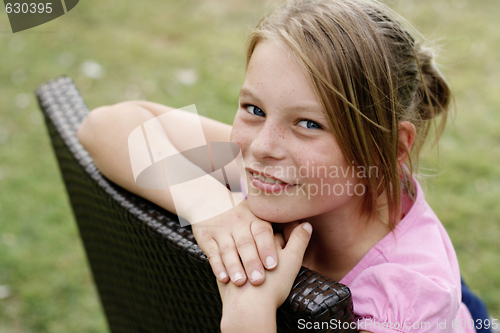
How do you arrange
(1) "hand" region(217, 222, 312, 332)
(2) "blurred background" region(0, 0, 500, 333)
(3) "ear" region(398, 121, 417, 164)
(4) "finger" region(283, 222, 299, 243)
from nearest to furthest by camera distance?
1. (1) "hand" region(217, 222, 312, 332)
2. (4) "finger" region(283, 222, 299, 243)
3. (3) "ear" region(398, 121, 417, 164)
4. (2) "blurred background" region(0, 0, 500, 333)

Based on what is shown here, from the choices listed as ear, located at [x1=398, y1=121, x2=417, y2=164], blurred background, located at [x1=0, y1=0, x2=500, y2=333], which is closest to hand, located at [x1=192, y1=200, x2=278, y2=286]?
ear, located at [x1=398, y1=121, x2=417, y2=164]

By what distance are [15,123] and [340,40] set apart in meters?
3.70

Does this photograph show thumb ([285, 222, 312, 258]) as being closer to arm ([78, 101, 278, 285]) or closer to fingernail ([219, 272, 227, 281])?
arm ([78, 101, 278, 285])

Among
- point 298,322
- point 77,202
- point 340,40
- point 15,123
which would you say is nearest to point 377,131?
point 340,40

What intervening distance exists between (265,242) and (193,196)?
0.97 ft

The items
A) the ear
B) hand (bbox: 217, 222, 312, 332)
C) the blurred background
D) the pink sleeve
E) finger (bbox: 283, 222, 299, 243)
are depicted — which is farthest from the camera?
the blurred background

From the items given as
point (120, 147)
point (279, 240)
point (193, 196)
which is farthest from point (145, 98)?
point (279, 240)

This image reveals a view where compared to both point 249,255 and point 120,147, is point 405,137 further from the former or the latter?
point 120,147

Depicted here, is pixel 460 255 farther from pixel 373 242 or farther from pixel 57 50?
pixel 57 50

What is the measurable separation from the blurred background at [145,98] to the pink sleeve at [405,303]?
78 cm

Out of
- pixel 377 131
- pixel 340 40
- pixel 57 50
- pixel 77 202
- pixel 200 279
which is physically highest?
pixel 340 40

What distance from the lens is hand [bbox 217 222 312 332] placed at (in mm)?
1069

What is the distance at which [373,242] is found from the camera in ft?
5.08

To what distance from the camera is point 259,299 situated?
3.58 feet
